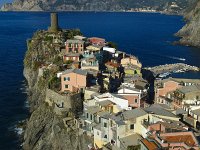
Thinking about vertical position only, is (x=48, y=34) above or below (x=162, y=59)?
above

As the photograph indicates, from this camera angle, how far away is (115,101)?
4147 cm

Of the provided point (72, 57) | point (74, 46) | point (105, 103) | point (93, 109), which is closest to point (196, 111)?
point (105, 103)

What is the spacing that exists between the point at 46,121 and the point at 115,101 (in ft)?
33.0

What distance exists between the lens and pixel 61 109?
44.9 m

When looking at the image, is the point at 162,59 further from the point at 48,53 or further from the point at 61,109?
the point at 61,109

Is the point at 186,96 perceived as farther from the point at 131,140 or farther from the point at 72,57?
the point at 72,57

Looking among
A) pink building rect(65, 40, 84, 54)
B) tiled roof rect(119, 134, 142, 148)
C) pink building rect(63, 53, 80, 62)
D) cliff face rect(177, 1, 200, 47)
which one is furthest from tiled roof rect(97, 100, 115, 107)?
cliff face rect(177, 1, 200, 47)

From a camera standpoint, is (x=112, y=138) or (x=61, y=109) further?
(x=61, y=109)

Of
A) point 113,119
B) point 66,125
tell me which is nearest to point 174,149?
point 113,119

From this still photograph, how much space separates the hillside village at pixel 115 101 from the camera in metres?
32.6

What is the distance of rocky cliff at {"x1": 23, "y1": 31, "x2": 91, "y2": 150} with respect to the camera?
4119 centimetres

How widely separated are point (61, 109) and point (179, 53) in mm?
71319

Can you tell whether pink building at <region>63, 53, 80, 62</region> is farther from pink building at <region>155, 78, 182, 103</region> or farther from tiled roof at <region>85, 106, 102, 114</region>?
tiled roof at <region>85, 106, 102, 114</region>

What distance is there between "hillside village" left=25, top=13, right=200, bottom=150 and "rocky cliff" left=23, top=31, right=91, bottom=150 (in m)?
0.39
